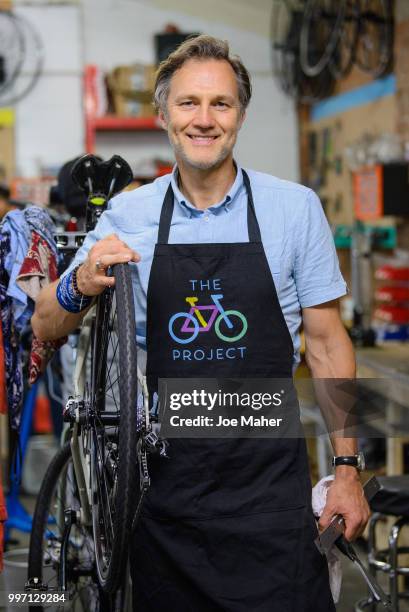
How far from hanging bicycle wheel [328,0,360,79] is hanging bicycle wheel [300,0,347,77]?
0.23ft

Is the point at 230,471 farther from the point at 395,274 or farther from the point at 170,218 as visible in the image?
the point at 395,274

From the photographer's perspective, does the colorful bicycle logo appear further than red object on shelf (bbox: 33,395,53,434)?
No

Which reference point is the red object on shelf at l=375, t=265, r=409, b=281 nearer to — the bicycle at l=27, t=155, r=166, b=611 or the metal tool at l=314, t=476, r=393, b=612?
the bicycle at l=27, t=155, r=166, b=611

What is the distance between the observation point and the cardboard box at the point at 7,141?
8.51 metres

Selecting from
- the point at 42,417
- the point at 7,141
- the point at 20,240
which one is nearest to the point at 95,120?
the point at 7,141

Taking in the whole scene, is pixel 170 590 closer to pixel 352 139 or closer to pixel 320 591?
pixel 320 591

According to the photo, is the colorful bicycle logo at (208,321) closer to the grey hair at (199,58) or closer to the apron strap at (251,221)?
the apron strap at (251,221)

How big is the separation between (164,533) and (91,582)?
1.87 feet

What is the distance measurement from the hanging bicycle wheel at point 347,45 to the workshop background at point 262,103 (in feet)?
0.05

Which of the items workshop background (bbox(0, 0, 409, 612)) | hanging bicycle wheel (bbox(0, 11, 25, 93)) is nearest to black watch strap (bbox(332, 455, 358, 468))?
workshop background (bbox(0, 0, 409, 612))

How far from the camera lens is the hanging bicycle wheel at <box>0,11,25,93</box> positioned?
852 cm

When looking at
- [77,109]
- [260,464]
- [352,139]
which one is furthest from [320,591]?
[77,109]

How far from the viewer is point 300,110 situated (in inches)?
354

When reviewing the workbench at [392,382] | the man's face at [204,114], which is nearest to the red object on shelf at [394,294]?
the workbench at [392,382]
